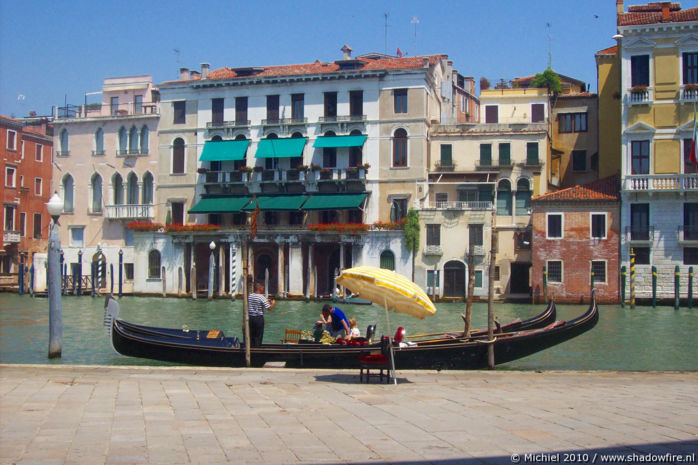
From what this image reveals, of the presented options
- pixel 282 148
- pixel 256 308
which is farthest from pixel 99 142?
pixel 256 308

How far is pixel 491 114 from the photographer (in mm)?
41500

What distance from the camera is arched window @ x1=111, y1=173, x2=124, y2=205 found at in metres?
45.2

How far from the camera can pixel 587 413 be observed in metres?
8.68

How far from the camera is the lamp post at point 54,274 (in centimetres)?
1488

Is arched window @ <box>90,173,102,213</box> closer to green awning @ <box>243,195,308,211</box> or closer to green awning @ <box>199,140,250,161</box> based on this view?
green awning @ <box>199,140,250,161</box>

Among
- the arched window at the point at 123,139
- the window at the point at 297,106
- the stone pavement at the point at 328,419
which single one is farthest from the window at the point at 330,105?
the stone pavement at the point at 328,419

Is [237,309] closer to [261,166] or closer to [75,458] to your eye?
[261,166]

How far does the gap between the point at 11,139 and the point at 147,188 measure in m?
9.99

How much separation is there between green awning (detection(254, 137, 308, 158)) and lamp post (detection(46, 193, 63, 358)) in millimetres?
25792

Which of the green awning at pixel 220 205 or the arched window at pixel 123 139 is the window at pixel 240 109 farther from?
the arched window at pixel 123 139

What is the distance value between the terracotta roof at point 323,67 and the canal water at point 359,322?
39.9 ft

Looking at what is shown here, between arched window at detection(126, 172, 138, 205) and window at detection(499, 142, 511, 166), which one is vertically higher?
window at detection(499, 142, 511, 166)

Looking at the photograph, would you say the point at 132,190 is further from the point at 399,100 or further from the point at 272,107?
the point at 399,100

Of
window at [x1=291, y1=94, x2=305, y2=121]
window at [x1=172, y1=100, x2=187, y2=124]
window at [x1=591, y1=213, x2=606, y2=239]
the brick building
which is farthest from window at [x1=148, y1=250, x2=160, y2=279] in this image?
window at [x1=591, y1=213, x2=606, y2=239]
